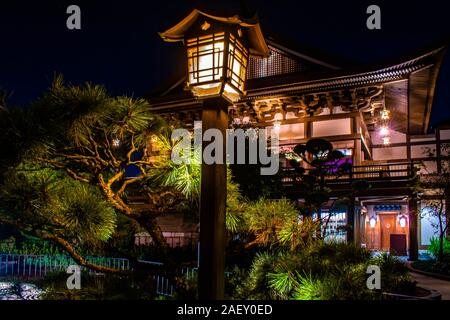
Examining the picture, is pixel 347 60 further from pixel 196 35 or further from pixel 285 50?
pixel 196 35

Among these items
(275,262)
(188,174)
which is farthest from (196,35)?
(275,262)

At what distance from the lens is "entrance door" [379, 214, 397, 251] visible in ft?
66.1

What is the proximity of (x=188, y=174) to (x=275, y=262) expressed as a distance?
5.60ft

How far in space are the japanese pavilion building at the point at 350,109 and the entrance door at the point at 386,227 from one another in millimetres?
251

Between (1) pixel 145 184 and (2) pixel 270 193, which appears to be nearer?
(1) pixel 145 184

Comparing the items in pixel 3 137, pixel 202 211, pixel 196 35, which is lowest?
pixel 202 211

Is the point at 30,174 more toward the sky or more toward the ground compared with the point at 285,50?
more toward the ground

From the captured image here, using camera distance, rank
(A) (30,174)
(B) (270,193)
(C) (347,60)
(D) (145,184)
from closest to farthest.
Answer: (A) (30,174) → (D) (145,184) → (B) (270,193) → (C) (347,60)

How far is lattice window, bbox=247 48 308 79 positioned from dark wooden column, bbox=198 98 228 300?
13.7 metres

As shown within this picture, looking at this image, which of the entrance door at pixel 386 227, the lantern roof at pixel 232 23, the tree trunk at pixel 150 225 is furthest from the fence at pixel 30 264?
the entrance door at pixel 386 227

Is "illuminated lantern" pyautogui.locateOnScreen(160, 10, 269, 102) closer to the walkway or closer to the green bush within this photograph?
the green bush

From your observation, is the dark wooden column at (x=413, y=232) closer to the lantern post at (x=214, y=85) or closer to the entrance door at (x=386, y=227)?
the entrance door at (x=386, y=227)

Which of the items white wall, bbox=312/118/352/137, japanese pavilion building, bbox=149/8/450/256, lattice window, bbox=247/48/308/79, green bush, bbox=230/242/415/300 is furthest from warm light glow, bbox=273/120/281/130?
green bush, bbox=230/242/415/300

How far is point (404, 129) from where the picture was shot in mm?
20672
